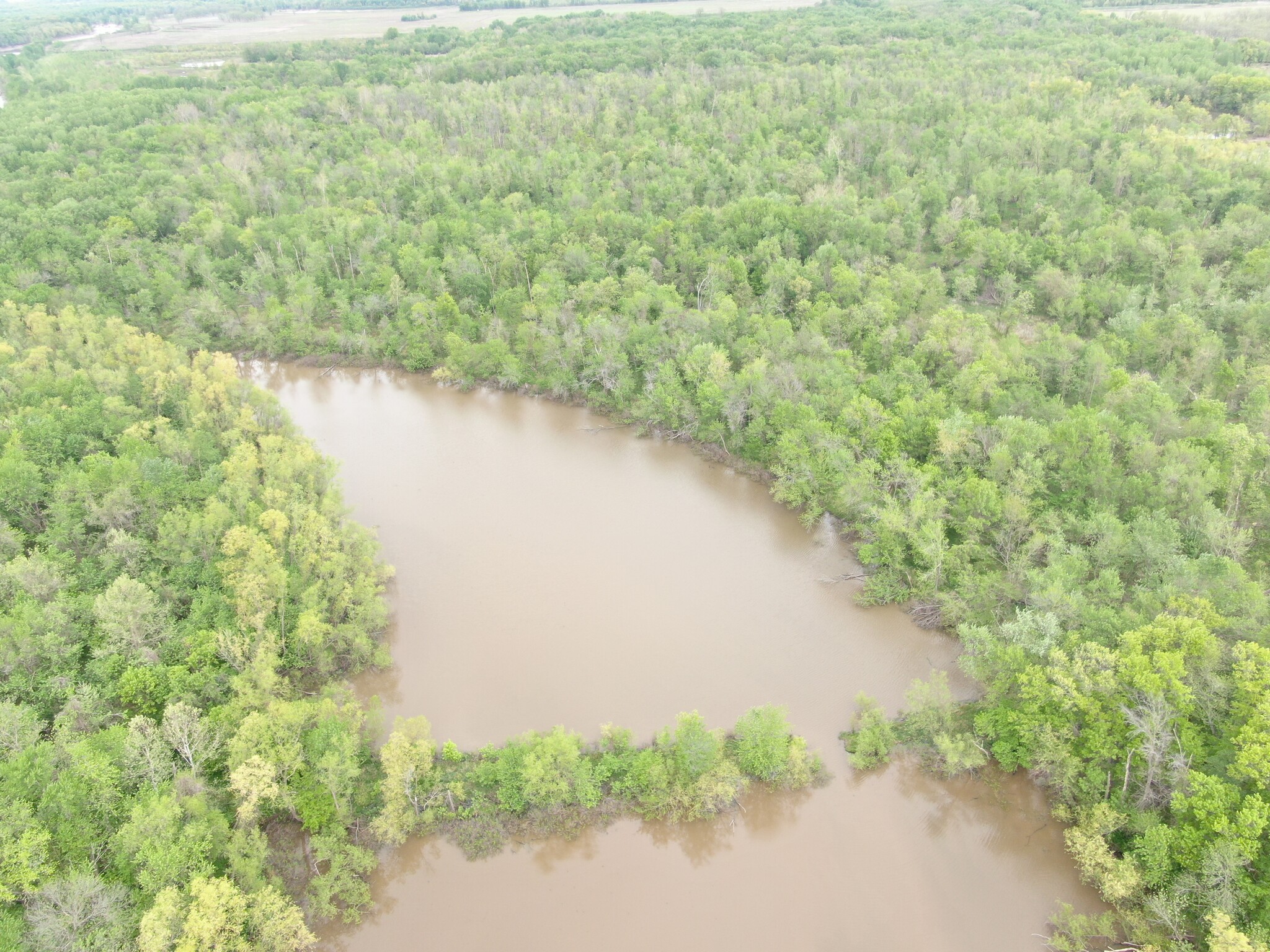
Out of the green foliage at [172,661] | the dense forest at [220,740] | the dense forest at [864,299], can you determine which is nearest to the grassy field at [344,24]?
the dense forest at [864,299]

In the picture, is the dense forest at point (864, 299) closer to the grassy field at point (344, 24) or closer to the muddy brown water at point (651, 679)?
the muddy brown water at point (651, 679)

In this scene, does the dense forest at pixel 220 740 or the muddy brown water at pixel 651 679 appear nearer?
the dense forest at pixel 220 740

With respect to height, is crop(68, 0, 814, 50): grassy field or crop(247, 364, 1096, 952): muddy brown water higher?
crop(68, 0, 814, 50): grassy field

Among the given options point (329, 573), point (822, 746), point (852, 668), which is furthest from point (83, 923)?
point (852, 668)

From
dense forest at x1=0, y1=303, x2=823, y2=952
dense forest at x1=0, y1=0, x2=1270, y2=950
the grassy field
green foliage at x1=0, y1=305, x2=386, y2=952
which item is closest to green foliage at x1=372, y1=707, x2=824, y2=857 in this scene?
dense forest at x1=0, y1=303, x2=823, y2=952

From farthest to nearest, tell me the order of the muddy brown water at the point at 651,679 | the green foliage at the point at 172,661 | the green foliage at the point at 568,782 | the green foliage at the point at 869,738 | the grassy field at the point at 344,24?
the grassy field at the point at 344,24
the green foliage at the point at 869,738
the green foliage at the point at 568,782
the muddy brown water at the point at 651,679
the green foliage at the point at 172,661

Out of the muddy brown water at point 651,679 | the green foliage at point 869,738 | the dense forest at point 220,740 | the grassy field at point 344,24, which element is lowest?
the muddy brown water at point 651,679

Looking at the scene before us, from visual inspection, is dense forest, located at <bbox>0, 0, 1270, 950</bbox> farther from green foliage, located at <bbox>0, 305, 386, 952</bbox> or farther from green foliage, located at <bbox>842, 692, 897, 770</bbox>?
green foliage, located at <bbox>0, 305, 386, 952</bbox>

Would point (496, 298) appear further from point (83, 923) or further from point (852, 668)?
point (83, 923)
